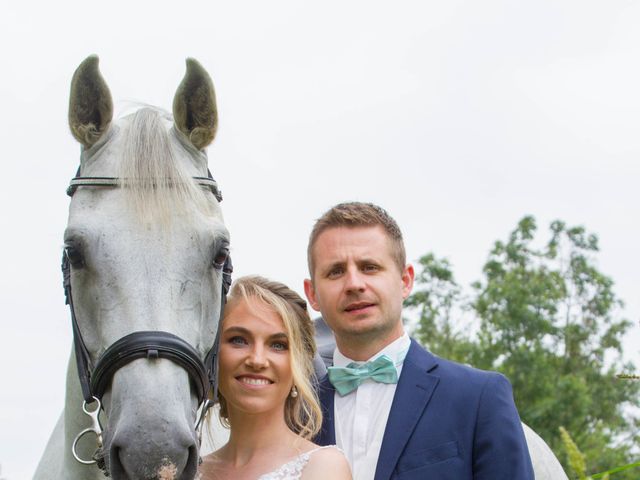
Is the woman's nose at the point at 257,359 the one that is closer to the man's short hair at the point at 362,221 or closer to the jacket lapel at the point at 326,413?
the jacket lapel at the point at 326,413

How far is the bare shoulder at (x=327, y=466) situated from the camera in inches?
138

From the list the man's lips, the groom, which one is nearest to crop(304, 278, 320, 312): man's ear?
the groom

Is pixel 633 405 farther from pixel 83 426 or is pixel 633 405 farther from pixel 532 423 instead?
pixel 83 426

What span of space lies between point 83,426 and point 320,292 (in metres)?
1.27

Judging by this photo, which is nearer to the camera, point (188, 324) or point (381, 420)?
point (188, 324)

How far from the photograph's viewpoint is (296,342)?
399 cm

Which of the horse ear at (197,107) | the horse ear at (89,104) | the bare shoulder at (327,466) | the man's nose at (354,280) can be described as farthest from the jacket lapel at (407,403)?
Answer: the horse ear at (89,104)

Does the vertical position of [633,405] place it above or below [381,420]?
below

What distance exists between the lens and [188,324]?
339cm

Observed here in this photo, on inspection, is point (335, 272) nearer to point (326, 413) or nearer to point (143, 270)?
point (326, 413)

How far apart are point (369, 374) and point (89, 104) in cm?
185

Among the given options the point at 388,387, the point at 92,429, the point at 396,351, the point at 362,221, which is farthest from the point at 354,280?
the point at 92,429

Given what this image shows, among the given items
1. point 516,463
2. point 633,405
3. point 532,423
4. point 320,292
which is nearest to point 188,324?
point 320,292

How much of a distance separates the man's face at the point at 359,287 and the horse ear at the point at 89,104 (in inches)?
47.7
